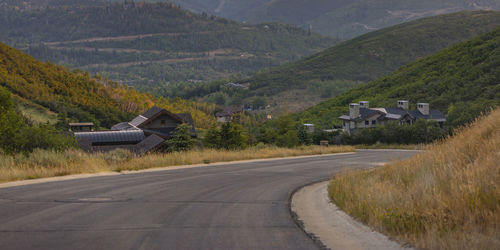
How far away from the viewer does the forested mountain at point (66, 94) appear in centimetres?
8294

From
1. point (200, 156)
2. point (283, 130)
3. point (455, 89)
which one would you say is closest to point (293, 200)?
point (200, 156)

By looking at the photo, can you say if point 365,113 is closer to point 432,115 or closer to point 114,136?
point 432,115

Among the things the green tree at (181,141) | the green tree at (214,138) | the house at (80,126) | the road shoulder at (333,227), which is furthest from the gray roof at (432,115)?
the road shoulder at (333,227)

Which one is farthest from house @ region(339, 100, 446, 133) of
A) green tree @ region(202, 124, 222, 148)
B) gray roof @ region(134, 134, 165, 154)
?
gray roof @ region(134, 134, 165, 154)

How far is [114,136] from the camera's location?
156 ft

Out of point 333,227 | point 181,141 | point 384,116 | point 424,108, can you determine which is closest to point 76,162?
point 333,227

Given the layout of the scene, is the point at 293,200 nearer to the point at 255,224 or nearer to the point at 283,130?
the point at 255,224

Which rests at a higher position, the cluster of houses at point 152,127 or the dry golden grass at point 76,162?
the cluster of houses at point 152,127

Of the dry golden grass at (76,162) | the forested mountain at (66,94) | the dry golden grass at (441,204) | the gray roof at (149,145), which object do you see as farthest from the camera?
the forested mountain at (66,94)

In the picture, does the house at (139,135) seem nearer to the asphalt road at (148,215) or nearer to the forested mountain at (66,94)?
the forested mountain at (66,94)

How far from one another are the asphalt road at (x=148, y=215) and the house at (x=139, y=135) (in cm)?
2343

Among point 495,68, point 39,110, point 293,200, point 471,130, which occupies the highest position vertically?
point 495,68

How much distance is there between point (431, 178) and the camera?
31.7ft

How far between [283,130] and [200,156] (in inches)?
1875
